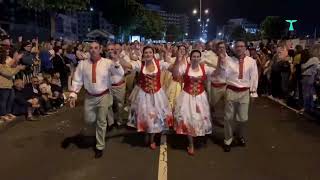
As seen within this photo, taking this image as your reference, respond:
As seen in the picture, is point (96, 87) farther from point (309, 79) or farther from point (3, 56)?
point (309, 79)

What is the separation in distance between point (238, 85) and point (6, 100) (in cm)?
636

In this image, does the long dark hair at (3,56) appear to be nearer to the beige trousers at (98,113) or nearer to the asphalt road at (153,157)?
the asphalt road at (153,157)

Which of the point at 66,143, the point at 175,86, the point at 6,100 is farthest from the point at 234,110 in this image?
the point at 6,100

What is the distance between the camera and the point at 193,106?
911 cm

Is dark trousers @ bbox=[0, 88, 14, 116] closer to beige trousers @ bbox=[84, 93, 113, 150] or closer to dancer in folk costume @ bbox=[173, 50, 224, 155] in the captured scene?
beige trousers @ bbox=[84, 93, 113, 150]

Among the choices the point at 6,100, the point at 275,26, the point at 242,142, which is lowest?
the point at 242,142

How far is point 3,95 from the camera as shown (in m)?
12.6

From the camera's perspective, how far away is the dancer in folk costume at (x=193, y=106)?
29.8 feet

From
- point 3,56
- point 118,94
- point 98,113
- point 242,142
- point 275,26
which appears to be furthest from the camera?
point 275,26

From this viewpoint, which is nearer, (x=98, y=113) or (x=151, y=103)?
(x=98, y=113)

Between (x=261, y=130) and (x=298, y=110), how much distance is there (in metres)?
3.87

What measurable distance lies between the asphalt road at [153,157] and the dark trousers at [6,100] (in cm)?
73

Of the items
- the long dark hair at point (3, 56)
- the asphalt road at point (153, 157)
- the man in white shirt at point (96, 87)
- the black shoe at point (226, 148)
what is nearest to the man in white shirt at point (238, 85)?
the black shoe at point (226, 148)

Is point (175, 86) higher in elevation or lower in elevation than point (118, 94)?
higher
